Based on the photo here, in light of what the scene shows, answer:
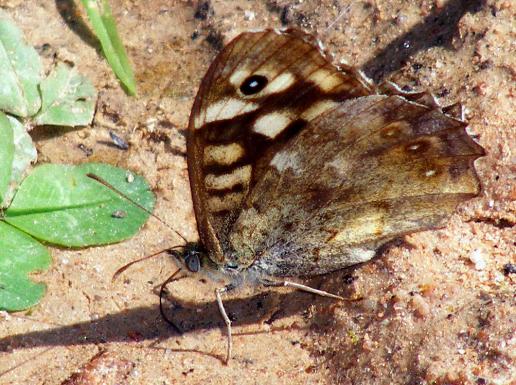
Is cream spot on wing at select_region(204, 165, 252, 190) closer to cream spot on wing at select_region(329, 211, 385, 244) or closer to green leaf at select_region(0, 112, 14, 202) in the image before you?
cream spot on wing at select_region(329, 211, 385, 244)

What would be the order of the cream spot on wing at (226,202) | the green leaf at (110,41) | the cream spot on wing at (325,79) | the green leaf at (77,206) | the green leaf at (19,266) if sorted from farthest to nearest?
the green leaf at (110,41) → the green leaf at (77,206) → the green leaf at (19,266) → the cream spot on wing at (226,202) → the cream spot on wing at (325,79)

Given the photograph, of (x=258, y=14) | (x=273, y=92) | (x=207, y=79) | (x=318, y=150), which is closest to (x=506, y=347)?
(x=318, y=150)

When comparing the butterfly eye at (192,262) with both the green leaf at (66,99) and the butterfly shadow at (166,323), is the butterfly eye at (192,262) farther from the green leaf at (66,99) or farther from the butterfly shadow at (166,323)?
the green leaf at (66,99)

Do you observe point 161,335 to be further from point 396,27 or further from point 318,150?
point 396,27

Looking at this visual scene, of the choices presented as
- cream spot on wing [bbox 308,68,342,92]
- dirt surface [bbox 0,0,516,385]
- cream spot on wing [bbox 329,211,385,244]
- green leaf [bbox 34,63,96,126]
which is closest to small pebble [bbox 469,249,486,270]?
dirt surface [bbox 0,0,516,385]

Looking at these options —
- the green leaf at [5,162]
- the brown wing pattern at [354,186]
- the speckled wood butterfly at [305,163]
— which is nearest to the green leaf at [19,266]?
the green leaf at [5,162]

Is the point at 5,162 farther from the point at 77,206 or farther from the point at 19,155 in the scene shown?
the point at 77,206
